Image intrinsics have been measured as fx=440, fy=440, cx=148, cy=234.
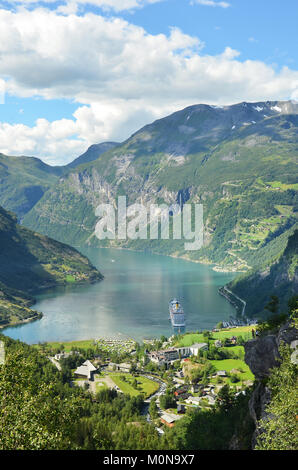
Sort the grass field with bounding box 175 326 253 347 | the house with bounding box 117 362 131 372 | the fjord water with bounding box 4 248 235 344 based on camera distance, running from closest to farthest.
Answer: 1. the house with bounding box 117 362 131 372
2. the grass field with bounding box 175 326 253 347
3. the fjord water with bounding box 4 248 235 344

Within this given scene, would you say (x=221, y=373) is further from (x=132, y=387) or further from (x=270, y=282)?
(x=270, y=282)

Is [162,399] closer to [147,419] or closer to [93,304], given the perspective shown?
[147,419]

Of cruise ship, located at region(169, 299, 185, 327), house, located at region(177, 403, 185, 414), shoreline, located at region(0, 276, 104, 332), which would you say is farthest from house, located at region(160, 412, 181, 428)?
shoreline, located at region(0, 276, 104, 332)

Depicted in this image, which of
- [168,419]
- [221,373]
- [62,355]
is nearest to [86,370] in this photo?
[62,355]

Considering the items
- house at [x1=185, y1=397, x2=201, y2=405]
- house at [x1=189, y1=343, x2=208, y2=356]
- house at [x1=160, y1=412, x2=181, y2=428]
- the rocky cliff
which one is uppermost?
the rocky cliff

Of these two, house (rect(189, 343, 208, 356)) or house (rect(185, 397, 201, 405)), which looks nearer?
house (rect(185, 397, 201, 405))

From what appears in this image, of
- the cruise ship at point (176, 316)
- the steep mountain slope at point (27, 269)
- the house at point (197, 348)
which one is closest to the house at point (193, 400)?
the house at point (197, 348)

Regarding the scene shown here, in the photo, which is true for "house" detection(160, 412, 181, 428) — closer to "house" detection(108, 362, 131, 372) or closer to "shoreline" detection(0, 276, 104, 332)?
"house" detection(108, 362, 131, 372)

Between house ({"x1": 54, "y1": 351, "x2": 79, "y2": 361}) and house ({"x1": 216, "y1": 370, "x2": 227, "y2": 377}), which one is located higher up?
house ({"x1": 216, "y1": 370, "x2": 227, "y2": 377})
